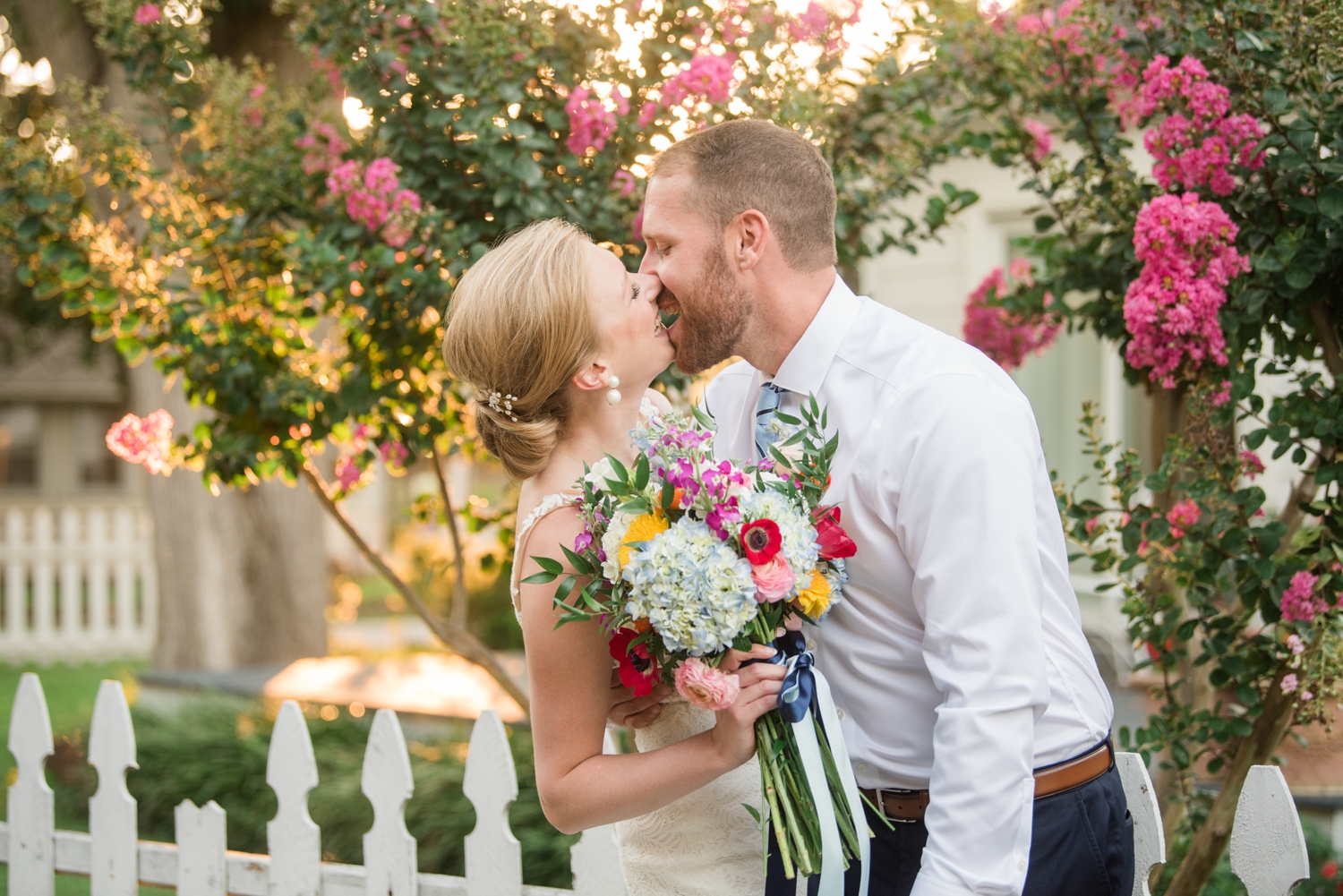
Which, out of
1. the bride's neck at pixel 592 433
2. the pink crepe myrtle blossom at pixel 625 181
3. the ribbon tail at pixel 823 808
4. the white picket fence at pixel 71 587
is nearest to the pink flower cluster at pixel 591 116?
the pink crepe myrtle blossom at pixel 625 181

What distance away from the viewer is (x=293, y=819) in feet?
9.71

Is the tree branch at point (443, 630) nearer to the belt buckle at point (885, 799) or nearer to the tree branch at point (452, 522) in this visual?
the tree branch at point (452, 522)

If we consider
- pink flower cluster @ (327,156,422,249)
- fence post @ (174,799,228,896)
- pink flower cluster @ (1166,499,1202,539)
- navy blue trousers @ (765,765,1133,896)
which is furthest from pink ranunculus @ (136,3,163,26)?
pink flower cluster @ (1166,499,1202,539)

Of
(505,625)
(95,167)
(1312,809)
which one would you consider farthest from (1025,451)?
(505,625)

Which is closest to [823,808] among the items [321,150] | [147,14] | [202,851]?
[202,851]

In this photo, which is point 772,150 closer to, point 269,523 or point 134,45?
point 134,45

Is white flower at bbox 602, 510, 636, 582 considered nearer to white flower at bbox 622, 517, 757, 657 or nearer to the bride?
white flower at bbox 622, 517, 757, 657

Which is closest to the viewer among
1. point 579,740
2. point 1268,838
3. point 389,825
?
point 579,740

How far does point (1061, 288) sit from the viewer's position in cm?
314

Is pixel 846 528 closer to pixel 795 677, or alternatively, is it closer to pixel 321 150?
pixel 795 677

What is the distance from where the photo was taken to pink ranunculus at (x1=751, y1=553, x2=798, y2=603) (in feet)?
5.51

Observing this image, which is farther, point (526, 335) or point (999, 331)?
point (999, 331)

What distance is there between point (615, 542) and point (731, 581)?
8.6 inches

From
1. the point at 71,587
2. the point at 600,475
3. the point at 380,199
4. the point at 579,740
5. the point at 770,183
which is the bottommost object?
the point at 71,587
